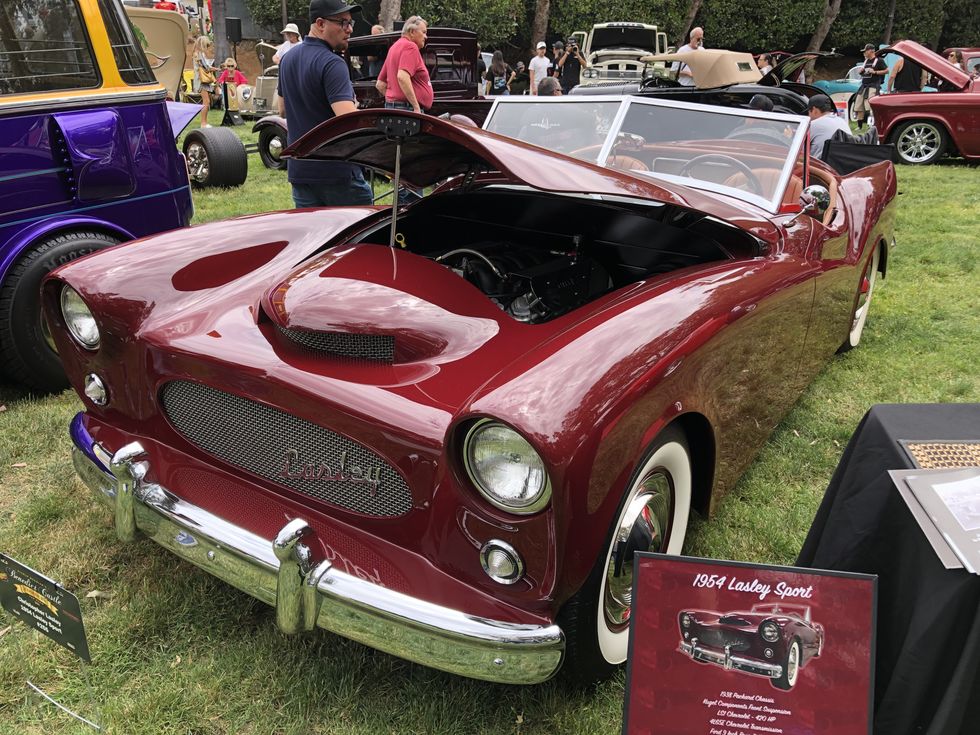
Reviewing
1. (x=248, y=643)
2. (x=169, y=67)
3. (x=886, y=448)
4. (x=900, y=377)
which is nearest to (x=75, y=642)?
(x=248, y=643)

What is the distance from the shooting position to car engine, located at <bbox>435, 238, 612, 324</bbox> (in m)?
2.60

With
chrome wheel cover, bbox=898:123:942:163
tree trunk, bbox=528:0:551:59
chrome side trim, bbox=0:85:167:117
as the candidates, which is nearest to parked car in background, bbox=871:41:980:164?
chrome wheel cover, bbox=898:123:942:163

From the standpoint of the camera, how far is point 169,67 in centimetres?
741

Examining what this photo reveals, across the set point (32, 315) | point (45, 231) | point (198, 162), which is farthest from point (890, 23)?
point (32, 315)

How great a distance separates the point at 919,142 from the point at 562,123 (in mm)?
9086

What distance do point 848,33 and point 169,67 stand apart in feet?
89.7

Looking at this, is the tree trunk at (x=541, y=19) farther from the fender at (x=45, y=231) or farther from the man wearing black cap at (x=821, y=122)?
the fender at (x=45, y=231)

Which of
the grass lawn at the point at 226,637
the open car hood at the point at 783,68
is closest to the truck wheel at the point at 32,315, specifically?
the grass lawn at the point at 226,637

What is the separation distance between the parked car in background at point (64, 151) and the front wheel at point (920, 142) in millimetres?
9855

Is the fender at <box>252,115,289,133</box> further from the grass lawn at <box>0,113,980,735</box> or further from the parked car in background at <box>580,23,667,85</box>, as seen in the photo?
the parked car in background at <box>580,23,667,85</box>

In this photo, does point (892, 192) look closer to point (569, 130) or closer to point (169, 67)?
point (569, 130)

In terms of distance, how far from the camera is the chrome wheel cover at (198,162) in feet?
25.3

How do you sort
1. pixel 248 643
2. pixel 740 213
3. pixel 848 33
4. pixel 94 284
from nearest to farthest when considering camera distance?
pixel 248 643 < pixel 94 284 < pixel 740 213 < pixel 848 33

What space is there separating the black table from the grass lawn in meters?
0.66
